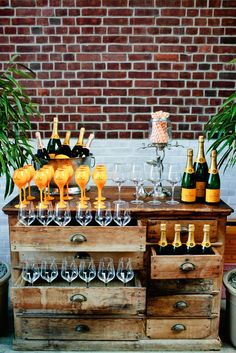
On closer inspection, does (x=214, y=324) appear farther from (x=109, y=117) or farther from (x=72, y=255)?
(x=109, y=117)

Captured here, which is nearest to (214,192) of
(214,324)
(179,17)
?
(214,324)

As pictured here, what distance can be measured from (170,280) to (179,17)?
6.10ft

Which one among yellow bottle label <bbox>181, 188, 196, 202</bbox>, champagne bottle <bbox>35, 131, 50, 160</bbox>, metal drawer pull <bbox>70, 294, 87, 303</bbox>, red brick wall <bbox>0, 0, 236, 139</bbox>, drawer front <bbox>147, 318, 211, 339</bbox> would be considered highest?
red brick wall <bbox>0, 0, 236, 139</bbox>

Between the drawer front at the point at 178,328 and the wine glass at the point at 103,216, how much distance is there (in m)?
0.61

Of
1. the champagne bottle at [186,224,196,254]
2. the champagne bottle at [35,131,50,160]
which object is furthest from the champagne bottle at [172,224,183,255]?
the champagne bottle at [35,131,50,160]

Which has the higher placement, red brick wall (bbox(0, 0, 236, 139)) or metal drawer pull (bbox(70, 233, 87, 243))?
red brick wall (bbox(0, 0, 236, 139))

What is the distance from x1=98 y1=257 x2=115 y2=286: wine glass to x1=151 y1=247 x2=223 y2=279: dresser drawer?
0.79 feet

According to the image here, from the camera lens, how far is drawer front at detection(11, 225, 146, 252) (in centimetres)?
215

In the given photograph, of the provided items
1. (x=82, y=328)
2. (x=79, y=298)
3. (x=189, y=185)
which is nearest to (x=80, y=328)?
(x=82, y=328)

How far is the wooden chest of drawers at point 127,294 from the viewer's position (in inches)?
85.0

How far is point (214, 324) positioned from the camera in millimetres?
2369

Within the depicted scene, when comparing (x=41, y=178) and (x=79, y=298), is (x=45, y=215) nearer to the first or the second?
(x=41, y=178)

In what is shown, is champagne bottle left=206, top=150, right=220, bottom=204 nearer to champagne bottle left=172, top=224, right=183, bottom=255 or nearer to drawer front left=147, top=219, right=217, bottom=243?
drawer front left=147, top=219, right=217, bottom=243

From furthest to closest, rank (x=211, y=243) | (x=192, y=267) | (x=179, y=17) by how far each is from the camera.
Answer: (x=179, y=17), (x=211, y=243), (x=192, y=267)
